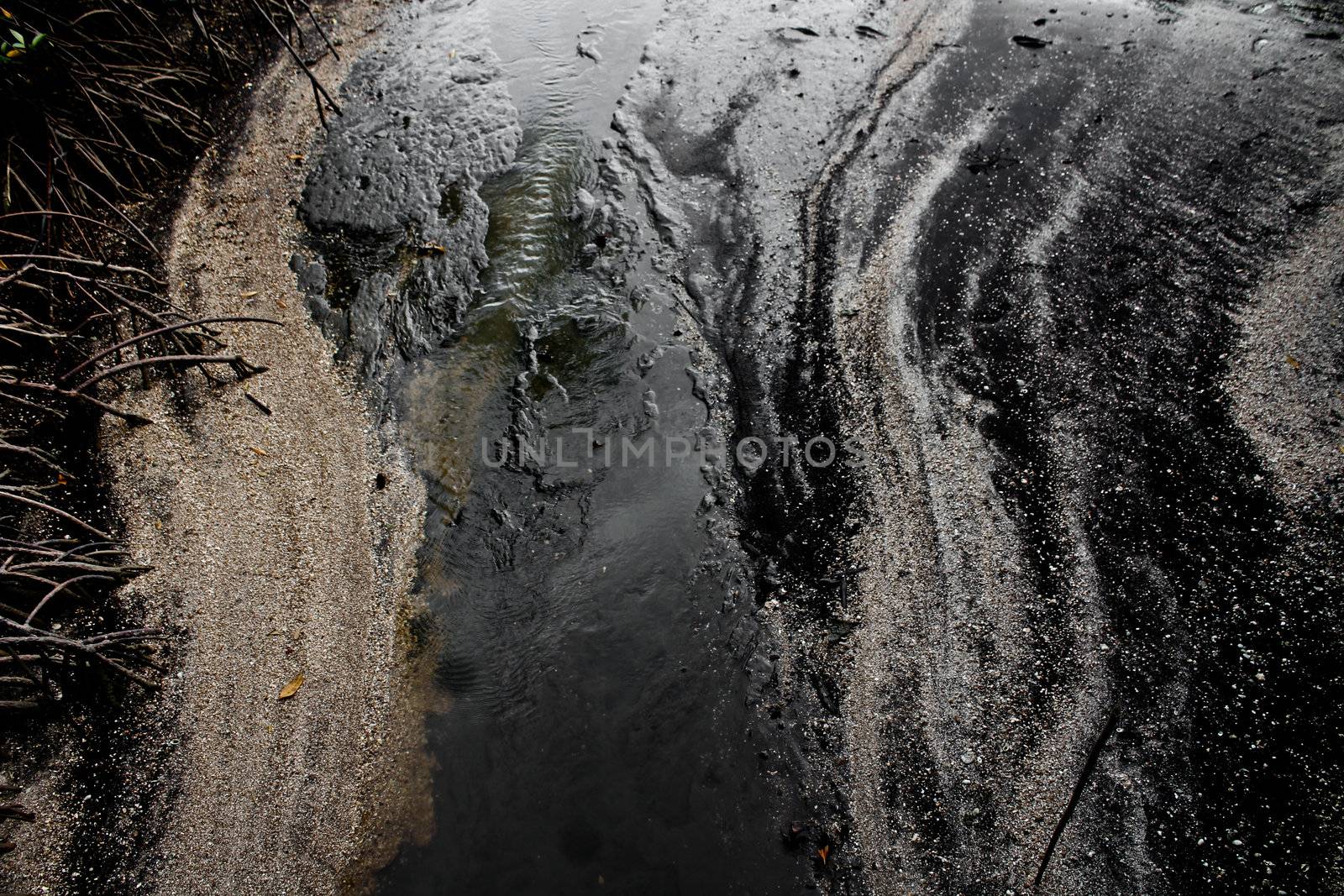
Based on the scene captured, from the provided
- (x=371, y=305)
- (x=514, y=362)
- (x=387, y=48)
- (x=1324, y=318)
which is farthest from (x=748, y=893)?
(x=387, y=48)

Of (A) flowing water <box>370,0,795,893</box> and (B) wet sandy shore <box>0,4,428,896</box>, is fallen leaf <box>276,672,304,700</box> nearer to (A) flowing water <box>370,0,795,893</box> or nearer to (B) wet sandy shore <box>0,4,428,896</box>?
(B) wet sandy shore <box>0,4,428,896</box>

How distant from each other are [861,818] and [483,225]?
11.3 feet

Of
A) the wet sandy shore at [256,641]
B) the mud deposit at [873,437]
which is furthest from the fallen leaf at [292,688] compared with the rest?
the mud deposit at [873,437]

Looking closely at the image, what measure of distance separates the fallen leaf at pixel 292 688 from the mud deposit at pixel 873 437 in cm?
46

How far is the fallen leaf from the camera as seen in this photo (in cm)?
249

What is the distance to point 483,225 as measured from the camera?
13.0 ft

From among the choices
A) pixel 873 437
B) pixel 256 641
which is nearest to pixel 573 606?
pixel 256 641

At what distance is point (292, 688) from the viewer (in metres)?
2.51

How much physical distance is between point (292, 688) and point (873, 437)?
2505 mm

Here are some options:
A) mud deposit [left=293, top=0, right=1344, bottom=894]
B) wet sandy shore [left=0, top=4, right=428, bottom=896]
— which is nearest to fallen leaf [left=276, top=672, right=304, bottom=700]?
wet sandy shore [left=0, top=4, right=428, bottom=896]

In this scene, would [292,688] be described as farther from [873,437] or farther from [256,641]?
[873,437]

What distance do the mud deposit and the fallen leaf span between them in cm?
46

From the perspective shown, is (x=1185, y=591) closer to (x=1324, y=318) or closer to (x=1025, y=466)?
(x=1025, y=466)

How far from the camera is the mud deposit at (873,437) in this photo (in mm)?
2246
